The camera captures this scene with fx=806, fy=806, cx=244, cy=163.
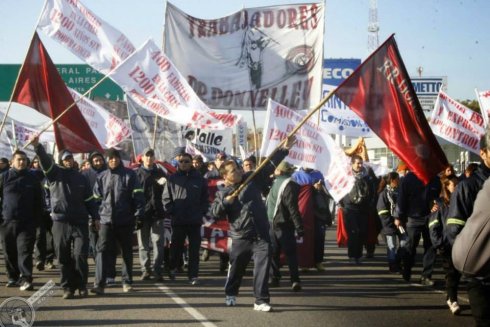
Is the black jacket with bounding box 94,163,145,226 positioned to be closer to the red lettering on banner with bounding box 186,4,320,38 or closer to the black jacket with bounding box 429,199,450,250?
the black jacket with bounding box 429,199,450,250

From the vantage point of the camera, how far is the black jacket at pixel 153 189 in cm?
1266

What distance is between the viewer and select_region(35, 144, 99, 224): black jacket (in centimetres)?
1057

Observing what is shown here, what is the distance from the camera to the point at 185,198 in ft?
39.7

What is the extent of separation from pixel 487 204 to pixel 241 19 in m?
14.0

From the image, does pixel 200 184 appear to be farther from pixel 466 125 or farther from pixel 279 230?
pixel 466 125

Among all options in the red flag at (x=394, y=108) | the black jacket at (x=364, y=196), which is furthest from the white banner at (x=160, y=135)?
the red flag at (x=394, y=108)

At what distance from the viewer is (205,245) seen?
1385 cm

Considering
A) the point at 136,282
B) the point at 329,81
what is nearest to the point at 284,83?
the point at 136,282

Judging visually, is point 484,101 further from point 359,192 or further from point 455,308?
point 455,308

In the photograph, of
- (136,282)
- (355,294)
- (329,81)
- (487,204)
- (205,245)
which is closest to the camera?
(487,204)

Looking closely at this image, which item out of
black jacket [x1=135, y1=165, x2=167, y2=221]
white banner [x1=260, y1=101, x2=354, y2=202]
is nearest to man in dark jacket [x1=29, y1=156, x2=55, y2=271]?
black jacket [x1=135, y1=165, x2=167, y2=221]

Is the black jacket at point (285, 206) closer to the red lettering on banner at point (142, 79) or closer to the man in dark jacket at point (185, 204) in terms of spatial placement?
the man in dark jacket at point (185, 204)

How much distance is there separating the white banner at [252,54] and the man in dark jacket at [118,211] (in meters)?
6.24

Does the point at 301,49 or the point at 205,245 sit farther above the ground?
the point at 301,49
